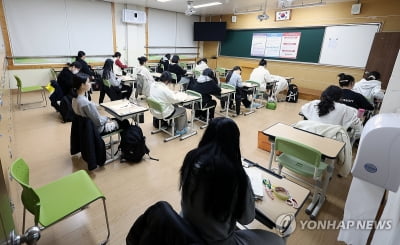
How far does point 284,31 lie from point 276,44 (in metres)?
0.47

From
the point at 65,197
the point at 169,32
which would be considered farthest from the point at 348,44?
the point at 65,197

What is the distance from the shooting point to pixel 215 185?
894mm

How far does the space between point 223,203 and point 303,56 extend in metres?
7.26

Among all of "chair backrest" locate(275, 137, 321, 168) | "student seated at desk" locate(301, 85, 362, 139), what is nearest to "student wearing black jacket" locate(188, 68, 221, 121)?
"student seated at desk" locate(301, 85, 362, 139)

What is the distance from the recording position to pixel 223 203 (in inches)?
36.0

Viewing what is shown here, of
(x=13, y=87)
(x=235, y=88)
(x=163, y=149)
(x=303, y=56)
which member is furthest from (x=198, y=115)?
(x=13, y=87)

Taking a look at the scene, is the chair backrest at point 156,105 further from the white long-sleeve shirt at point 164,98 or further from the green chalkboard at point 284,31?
the green chalkboard at point 284,31

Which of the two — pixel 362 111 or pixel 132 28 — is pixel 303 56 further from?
pixel 132 28

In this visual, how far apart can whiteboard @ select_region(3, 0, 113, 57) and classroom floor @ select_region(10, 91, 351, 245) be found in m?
2.46

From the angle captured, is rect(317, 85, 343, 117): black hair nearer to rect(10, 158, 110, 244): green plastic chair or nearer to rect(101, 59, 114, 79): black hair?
rect(10, 158, 110, 244): green plastic chair

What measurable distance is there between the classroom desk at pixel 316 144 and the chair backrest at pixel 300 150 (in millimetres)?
93

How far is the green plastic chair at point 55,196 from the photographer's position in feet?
4.24

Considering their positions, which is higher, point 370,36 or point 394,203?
point 370,36

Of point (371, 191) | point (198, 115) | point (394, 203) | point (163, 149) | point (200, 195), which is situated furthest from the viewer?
point (198, 115)
